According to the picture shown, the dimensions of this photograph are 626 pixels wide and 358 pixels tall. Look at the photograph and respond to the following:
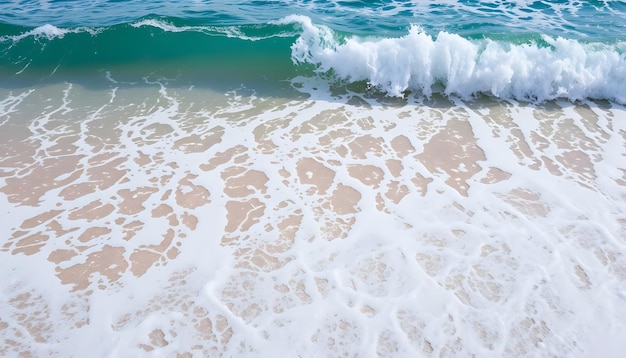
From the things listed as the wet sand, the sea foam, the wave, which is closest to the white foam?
the wave

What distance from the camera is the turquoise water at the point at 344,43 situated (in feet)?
25.1

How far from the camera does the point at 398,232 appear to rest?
4266 millimetres

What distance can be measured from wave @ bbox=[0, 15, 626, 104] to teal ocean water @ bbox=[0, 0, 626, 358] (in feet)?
0.14

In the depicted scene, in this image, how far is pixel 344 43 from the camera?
8.71 m

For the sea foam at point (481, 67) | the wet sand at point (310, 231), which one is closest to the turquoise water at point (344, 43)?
the sea foam at point (481, 67)

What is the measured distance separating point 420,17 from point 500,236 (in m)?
7.51

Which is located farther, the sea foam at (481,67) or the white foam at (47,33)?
the white foam at (47,33)

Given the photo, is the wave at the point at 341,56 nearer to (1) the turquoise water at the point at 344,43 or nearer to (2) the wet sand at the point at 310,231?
(1) the turquoise water at the point at 344,43

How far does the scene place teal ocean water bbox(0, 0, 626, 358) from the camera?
10.9 ft

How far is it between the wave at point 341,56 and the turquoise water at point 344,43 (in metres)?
0.02

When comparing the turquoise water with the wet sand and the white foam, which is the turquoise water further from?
the wet sand

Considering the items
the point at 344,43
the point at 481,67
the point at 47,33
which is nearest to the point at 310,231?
the point at 481,67

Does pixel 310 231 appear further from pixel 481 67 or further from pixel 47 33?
pixel 47 33

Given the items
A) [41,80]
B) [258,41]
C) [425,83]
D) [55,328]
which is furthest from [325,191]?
[41,80]
